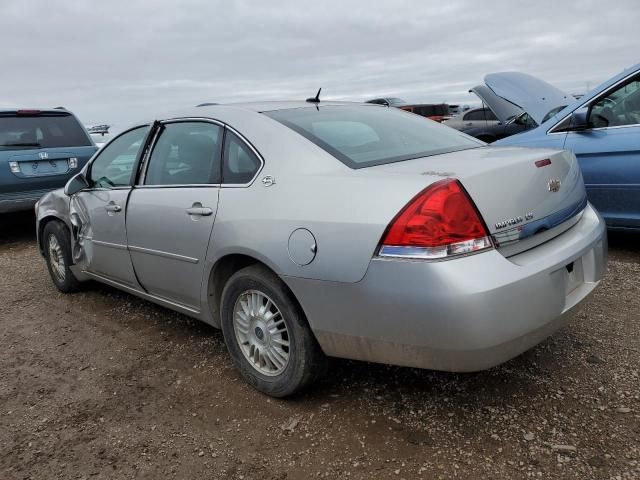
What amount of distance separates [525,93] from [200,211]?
217 inches

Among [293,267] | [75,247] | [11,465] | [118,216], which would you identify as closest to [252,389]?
[293,267]

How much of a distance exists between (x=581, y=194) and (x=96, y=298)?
372 centimetres

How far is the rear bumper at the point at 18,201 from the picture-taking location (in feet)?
21.1

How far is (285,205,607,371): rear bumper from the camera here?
6.47 ft

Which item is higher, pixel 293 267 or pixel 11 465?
pixel 293 267

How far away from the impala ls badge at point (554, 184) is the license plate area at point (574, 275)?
0.33m

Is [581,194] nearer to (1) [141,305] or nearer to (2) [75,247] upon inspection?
(1) [141,305]

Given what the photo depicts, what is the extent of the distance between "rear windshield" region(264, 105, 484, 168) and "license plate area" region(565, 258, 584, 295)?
2.82ft

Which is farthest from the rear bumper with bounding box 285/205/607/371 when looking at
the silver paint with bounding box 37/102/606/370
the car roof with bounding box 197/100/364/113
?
the car roof with bounding box 197/100/364/113

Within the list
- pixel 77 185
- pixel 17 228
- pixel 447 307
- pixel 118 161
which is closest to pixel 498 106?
pixel 118 161

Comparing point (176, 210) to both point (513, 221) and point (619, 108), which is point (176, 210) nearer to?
point (513, 221)

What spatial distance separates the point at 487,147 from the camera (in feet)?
9.86

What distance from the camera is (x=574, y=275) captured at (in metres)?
2.38

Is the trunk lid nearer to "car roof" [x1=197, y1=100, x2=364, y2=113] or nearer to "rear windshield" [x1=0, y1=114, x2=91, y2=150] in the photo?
"car roof" [x1=197, y1=100, x2=364, y2=113]
